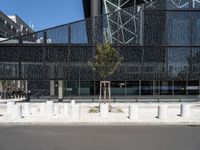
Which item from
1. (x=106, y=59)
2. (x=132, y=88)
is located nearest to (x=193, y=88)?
(x=132, y=88)

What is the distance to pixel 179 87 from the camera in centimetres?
4328

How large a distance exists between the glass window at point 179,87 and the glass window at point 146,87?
105 inches

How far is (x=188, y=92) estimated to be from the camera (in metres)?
43.0

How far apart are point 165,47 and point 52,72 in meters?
11.4

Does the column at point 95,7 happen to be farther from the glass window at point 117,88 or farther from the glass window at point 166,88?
the glass window at point 166,88

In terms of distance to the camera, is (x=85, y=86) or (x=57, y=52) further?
(x=85, y=86)

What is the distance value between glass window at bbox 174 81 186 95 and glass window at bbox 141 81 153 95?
8.75ft

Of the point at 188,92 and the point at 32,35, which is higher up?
the point at 32,35

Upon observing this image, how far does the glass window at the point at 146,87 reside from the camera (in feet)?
142

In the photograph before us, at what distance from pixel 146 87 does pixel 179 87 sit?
356 cm
